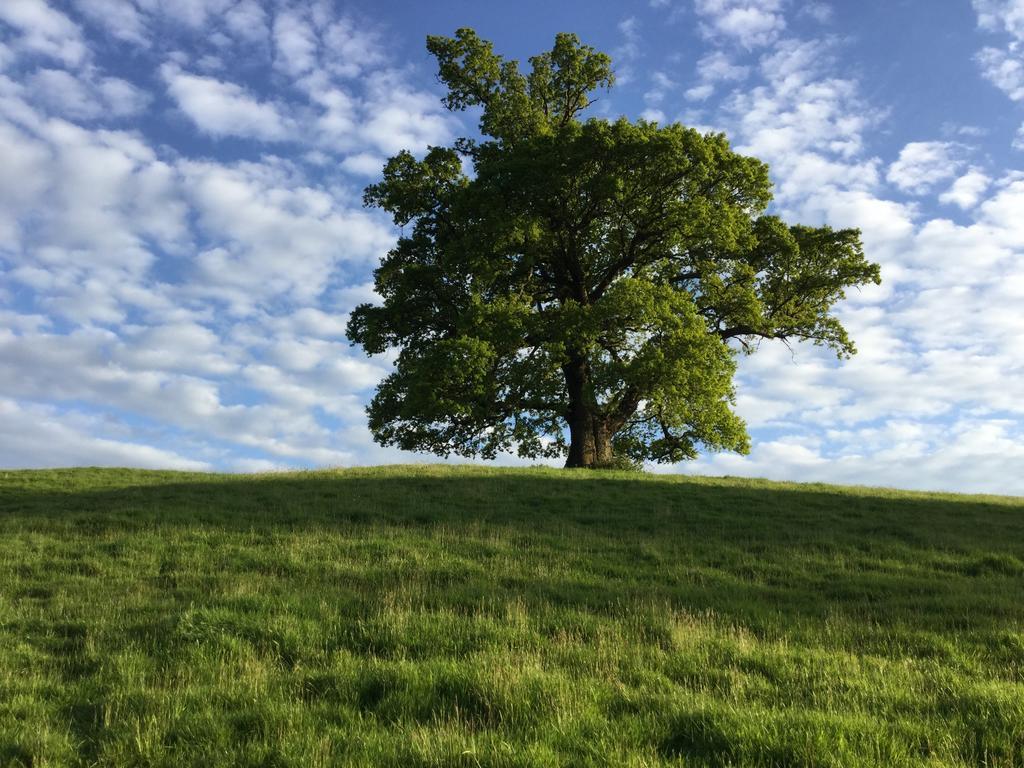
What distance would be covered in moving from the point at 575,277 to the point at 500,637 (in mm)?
22978

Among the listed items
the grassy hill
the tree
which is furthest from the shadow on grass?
the tree

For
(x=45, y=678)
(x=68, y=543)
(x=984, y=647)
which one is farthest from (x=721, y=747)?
(x=68, y=543)

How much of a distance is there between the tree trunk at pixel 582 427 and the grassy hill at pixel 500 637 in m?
9.98

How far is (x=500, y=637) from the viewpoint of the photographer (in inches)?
336

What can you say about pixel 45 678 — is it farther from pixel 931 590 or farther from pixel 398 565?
pixel 931 590

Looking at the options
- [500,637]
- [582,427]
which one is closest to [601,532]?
[500,637]

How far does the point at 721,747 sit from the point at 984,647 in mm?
5222

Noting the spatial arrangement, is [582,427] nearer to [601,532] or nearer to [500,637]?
[601,532]

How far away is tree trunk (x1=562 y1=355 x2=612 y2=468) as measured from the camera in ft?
94.0

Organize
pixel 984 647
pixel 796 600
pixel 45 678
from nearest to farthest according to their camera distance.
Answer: pixel 45 678 → pixel 984 647 → pixel 796 600

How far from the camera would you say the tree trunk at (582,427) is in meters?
28.6

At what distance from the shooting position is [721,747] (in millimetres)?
5629

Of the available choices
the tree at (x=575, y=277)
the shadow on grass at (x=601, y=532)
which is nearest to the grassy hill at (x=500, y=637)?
the shadow on grass at (x=601, y=532)

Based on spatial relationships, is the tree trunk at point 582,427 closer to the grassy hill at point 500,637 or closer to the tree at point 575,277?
the tree at point 575,277
